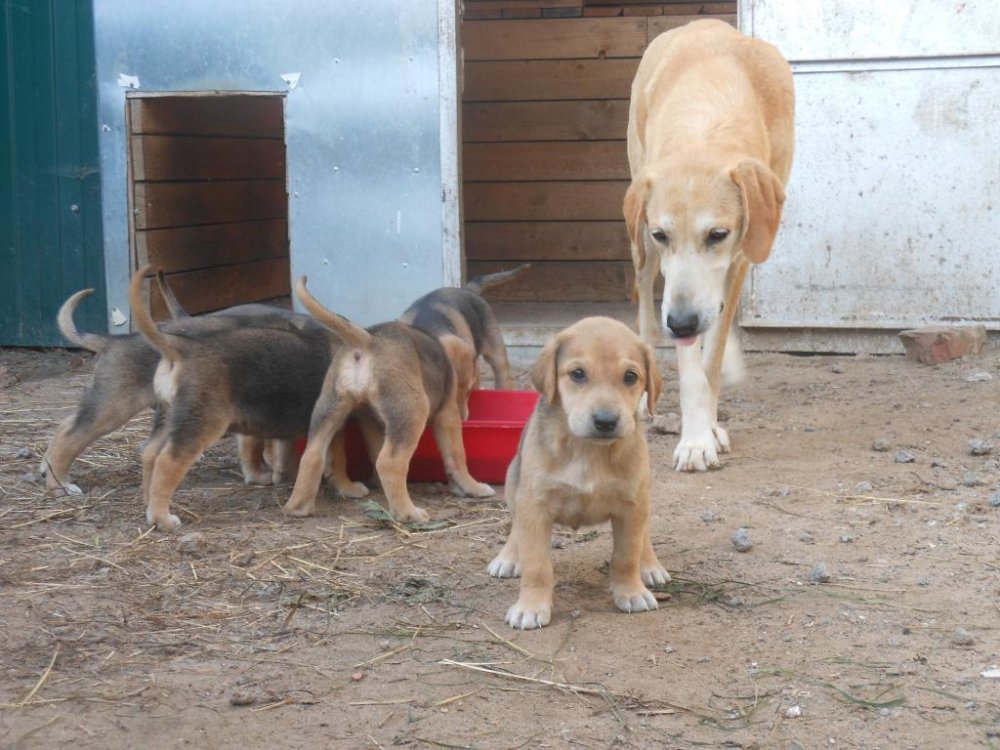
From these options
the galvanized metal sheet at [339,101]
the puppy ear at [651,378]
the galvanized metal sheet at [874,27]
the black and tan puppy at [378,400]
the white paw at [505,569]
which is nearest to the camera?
the puppy ear at [651,378]

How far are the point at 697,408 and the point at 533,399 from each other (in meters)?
0.77

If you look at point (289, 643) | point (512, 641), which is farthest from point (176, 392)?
point (512, 641)

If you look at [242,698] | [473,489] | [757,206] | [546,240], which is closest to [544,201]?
[546,240]

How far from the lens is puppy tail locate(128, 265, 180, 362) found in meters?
4.86

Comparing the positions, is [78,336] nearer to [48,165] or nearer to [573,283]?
[48,165]

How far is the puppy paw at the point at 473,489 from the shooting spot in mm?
5465

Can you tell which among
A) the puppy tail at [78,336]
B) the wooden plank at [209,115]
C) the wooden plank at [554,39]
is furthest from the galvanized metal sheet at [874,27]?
the puppy tail at [78,336]

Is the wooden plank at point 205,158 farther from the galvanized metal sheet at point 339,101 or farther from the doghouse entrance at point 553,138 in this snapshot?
the doghouse entrance at point 553,138

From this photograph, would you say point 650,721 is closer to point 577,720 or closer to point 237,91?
point 577,720

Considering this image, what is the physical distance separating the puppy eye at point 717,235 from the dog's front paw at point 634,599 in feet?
5.95

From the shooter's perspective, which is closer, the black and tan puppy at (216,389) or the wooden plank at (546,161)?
the black and tan puppy at (216,389)

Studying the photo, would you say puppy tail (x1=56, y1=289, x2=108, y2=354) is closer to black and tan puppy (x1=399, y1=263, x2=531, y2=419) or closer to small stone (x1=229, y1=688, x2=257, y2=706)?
black and tan puppy (x1=399, y1=263, x2=531, y2=419)

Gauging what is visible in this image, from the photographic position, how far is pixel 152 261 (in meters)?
8.84

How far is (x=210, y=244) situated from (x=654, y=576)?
6.52 m
